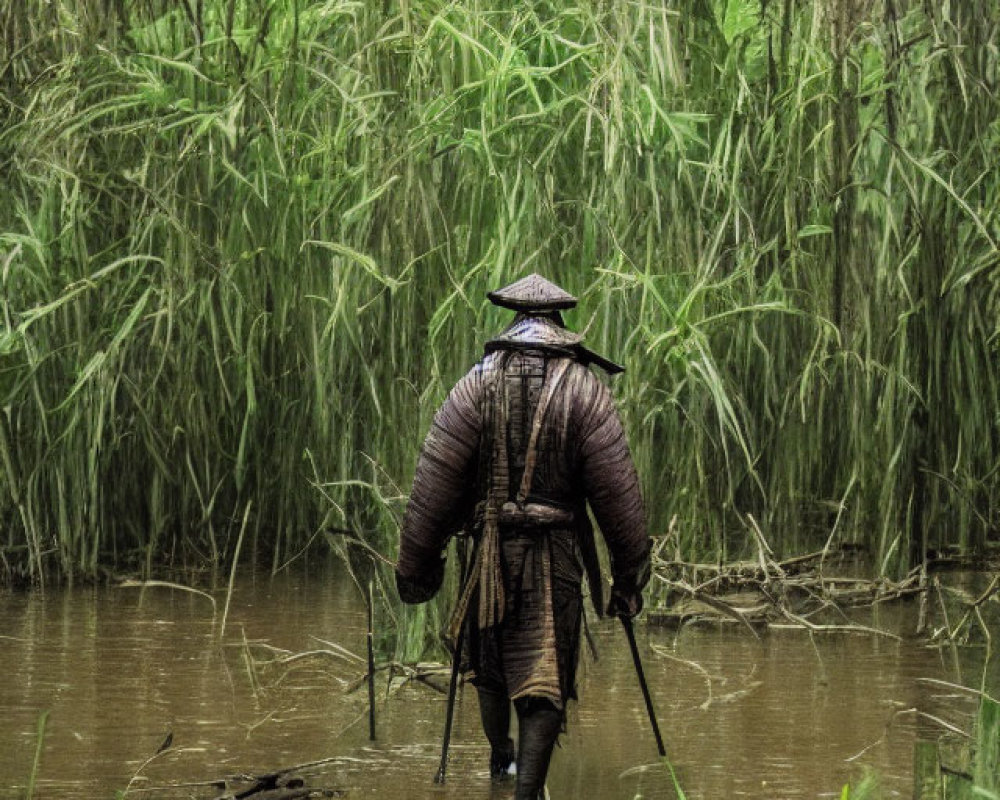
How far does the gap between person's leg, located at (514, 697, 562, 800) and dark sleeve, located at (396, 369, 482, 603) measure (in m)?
0.56

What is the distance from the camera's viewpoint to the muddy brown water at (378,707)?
7.24 metres

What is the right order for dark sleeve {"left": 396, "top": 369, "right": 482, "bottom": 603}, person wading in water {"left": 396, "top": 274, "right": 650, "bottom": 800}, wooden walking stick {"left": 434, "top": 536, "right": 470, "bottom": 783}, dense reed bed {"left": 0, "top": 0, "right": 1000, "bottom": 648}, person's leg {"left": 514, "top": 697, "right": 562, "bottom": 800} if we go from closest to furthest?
person's leg {"left": 514, "top": 697, "right": 562, "bottom": 800} → person wading in water {"left": 396, "top": 274, "right": 650, "bottom": 800} → dark sleeve {"left": 396, "top": 369, "right": 482, "bottom": 603} → wooden walking stick {"left": 434, "top": 536, "right": 470, "bottom": 783} → dense reed bed {"left": 0, "top": 0, "right": 1000, "bottom": 648}

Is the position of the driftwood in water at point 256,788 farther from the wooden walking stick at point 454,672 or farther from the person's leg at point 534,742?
the person's leg at point 534,742

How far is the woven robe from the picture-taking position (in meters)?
6.62

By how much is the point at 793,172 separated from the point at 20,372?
3.66m

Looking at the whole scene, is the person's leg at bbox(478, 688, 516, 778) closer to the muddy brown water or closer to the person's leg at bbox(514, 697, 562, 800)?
the muddy brown water

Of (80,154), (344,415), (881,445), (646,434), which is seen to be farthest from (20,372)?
(881,445)

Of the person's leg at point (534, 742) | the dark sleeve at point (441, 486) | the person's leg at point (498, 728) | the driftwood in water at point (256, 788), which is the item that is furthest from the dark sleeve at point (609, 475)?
the driftwood in water at point (256, 788)

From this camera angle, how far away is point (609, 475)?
662 centimetres

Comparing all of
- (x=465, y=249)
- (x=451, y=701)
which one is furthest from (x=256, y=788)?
(x=465, y=249)

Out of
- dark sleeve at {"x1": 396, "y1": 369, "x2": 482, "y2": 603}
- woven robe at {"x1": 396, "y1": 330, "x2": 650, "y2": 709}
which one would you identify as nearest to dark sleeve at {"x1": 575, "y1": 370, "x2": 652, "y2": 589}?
woven robe at {"x1": 396, "y1": 330, "x2": 650, "y2": 709}

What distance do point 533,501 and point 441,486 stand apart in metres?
0.32

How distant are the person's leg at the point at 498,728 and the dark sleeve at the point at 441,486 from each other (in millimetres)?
393

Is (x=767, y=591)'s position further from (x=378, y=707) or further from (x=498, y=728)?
(x=498, y=728)
